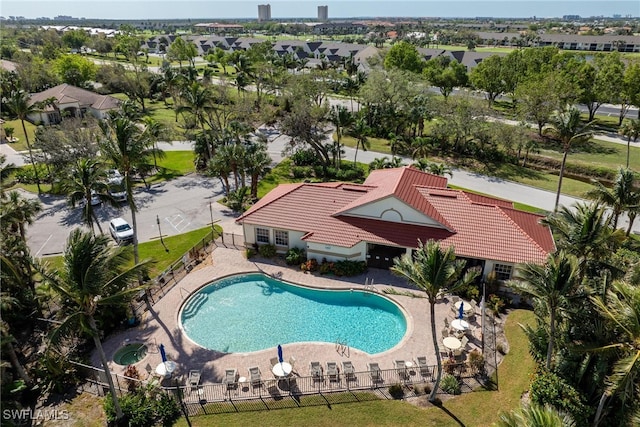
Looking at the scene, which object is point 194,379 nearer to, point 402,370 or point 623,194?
point 402,370

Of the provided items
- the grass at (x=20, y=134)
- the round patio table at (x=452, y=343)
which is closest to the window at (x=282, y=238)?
the round patio table at (x=452, y=343)

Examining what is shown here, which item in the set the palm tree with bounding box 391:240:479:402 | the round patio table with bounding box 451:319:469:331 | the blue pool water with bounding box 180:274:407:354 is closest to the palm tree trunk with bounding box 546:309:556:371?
the palm tree with bounding box 391:240:479:402

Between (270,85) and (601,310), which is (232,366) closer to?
(601,310)

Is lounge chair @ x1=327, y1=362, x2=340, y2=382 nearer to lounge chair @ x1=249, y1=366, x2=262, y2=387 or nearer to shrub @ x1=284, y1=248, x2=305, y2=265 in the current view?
lounge chair @ x1=249, y1=366, x2=262, y2=387

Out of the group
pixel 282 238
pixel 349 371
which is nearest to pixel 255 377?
pixel 349 371

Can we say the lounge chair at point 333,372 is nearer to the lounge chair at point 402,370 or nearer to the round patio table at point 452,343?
the lounge chair at point 402,370
